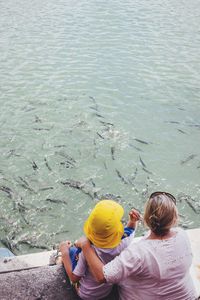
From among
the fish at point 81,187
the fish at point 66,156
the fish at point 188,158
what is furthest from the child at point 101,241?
the fish at point 188,158

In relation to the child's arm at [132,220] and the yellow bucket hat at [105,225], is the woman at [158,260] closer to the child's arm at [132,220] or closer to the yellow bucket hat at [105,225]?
the yellow bucket hat at [105,225]

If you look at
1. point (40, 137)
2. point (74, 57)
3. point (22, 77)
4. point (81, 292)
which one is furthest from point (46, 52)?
point (81, 292)

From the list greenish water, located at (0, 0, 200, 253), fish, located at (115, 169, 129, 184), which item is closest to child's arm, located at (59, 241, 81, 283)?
greenish water, located at (0, 0, 200, 253)

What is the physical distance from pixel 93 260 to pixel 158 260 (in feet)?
2.07

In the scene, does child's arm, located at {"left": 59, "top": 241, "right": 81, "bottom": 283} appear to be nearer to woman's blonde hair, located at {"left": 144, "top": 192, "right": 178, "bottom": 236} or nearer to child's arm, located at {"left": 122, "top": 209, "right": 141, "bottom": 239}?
child's arm, located at {"left": 122, "top": 209, "right": 141, "bottom": 239}

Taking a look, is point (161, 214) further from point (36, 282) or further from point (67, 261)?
point (36, 282)

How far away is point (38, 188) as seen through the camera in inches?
324

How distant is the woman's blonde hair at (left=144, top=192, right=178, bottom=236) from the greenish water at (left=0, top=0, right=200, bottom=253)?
13.4ft

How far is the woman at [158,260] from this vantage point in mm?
3193

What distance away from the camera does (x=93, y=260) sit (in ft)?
11.2

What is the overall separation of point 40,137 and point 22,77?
4777mm

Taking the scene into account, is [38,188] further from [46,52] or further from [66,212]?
[46,52]

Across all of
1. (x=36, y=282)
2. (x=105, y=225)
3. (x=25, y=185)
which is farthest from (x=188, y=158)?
Answer: (x=105, y=225)

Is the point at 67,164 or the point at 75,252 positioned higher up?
the point at 75,252
